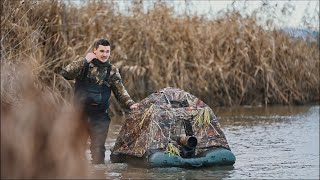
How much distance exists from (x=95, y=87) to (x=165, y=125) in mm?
850

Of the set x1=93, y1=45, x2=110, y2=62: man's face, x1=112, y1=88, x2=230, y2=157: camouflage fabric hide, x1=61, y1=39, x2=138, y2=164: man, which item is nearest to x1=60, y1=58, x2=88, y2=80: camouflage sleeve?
x1=61, y1=39, x2=138, y2=164: man

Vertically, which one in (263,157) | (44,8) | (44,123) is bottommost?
(263,157)

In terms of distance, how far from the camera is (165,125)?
7.87 meters

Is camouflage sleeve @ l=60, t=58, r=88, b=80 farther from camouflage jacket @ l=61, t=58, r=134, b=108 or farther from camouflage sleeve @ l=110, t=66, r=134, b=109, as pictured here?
camouflage sleeve @ l=110, t=66, r=134, b=109

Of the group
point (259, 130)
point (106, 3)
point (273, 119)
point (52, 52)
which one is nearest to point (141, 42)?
point (106, 3)

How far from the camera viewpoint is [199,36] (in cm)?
1625

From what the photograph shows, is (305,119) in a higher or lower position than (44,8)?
lower

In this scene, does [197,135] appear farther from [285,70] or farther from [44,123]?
[285,70]

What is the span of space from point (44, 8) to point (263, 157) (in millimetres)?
6086

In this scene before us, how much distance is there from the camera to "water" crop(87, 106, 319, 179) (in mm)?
7242

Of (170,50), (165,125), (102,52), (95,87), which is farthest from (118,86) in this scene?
(170,50)

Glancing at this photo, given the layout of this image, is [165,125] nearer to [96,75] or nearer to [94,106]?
[94,106]

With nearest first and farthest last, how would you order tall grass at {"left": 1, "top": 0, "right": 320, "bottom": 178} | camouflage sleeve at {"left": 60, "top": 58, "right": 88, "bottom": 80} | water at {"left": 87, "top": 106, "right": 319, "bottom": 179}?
water at {"left": 87, "top": 106, "right": 319, "bottom": 179}
camouflage sleeve at {"left": 60, "top": 58, "right": 88, "bottom": 80}
tall grass at {"left": 1, "top": 0, "right": 320, "bottom": 178}

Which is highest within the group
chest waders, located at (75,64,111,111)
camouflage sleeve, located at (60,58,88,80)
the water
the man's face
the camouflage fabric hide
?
the man's face
